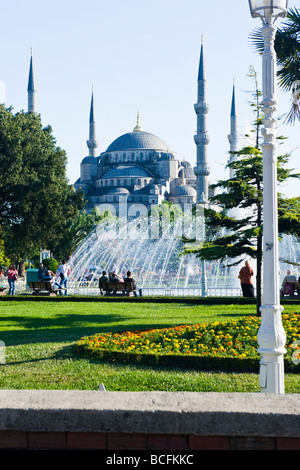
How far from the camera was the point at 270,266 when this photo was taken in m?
5.25

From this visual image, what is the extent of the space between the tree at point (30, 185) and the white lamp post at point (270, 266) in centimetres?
2637

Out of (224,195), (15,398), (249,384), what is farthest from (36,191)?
(15,398)

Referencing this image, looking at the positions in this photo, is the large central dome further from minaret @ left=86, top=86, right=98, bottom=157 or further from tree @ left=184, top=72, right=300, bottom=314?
tree @ left=184, top=72, right=300, bottom=314

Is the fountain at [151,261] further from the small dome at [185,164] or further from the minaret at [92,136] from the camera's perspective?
the small dome at [185,164]

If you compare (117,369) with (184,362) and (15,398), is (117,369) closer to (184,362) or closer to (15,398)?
(184,362)

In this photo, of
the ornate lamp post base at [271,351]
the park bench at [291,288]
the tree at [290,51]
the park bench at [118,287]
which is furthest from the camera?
the park bench at [118,287]

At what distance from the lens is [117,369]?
7512 millimetres

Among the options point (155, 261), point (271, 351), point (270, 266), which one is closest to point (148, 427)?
point (271, 351)

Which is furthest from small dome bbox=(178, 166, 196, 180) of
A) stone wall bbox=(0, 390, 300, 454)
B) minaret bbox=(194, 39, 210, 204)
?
stone wall bbox=(0, 390, 300, 454)

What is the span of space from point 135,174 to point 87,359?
103806mm

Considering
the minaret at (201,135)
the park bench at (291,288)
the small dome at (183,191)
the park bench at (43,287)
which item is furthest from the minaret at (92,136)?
the park bench at (291,288)

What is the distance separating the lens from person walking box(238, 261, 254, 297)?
16844 mm

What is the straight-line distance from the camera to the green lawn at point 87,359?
654 cm

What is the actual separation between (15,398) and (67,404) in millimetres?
274
